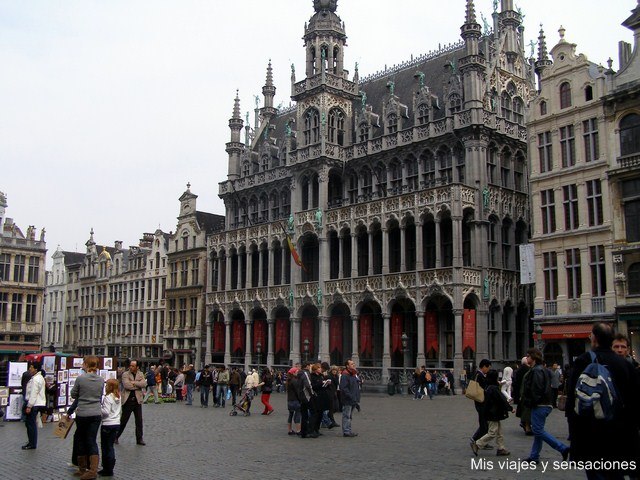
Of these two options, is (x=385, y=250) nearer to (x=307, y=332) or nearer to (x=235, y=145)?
(x=307, y=332)

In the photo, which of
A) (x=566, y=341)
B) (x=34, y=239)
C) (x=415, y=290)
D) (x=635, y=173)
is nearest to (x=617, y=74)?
(x=635, y=173)

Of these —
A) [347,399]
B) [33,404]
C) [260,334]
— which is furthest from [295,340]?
[33,404]

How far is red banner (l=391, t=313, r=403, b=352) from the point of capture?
4675 centimetres

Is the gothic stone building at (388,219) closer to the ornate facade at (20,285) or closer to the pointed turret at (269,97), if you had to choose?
the pointed turret at (269,97)

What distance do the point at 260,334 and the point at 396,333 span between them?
47.2 feet

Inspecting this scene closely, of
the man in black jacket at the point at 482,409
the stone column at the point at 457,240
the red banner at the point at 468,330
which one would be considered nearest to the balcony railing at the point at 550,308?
the red banner at the point at 468,330

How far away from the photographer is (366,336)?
48.9 metres

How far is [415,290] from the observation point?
149 feet

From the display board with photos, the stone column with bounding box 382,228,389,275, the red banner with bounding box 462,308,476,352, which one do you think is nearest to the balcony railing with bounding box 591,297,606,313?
the red banner with bounding box 462,308,476,352

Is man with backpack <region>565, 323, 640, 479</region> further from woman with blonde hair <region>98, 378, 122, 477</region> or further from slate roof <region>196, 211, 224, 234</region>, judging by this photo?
slate roof <region>196, 211, 224, 234</region>

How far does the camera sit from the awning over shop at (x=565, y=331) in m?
36.7

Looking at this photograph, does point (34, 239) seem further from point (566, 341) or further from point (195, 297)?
point (566, 341)

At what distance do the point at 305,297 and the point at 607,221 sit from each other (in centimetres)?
2315

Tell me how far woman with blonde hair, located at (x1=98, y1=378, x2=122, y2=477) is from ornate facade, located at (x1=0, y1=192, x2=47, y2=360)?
65.7 metres
